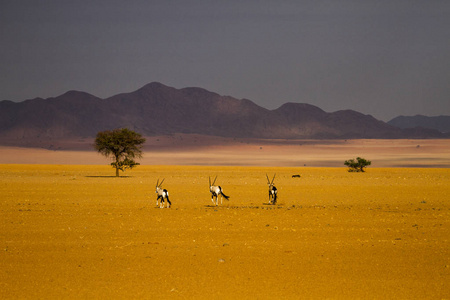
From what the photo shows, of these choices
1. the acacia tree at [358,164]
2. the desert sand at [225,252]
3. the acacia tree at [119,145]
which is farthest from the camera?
the acacia tree at [358,164]

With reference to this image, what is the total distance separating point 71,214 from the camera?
19812mm

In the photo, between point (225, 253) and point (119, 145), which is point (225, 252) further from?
point (119, 145)

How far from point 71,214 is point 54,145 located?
177 metres

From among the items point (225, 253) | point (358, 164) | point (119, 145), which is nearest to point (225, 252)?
point (225, 253)

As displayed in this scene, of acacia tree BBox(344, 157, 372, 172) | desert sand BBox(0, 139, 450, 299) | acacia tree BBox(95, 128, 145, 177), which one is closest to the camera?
desert sand BBox(0, 139, 450, 299)

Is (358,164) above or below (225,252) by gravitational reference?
below

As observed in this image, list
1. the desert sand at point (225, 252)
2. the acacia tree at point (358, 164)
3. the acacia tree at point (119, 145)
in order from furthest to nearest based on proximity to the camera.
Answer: the acacia tree at point (358, 164)
the acacia tree at point (119, 145)
the desert sand at point (225, 252)

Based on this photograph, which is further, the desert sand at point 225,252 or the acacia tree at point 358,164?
the acacia tree at point 358,164

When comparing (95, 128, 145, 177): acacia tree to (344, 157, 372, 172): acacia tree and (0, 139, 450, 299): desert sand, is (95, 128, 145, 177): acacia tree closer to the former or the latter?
(344, 157, 372, 172): acacia tree

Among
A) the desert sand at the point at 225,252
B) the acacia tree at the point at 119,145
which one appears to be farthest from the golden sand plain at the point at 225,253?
the acacia tree at the point at 119,145

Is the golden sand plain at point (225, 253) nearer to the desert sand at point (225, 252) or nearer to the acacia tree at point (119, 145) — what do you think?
the desert sand at point (225, 252)

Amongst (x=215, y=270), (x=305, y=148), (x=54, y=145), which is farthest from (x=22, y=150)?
(x=215, y=270)

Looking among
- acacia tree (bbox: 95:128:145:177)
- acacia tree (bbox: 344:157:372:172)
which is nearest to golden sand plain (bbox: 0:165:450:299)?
acacia tree (bbox: 95:128:145:177)

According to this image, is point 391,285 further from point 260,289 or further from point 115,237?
point 115,237
